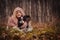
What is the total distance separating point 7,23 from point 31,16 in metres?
0.42

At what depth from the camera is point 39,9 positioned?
416 cm

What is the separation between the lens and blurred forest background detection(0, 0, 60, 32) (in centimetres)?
412

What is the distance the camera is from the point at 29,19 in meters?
4.15

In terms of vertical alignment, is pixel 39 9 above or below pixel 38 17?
above

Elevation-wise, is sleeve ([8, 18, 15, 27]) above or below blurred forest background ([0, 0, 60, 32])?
below

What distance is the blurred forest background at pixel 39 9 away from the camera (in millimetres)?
4117

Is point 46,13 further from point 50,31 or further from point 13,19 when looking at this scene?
point 13,19

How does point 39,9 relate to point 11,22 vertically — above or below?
above

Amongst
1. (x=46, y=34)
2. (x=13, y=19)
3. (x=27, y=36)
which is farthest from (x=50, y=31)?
(x=13, y=19)

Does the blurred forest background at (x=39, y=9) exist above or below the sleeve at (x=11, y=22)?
above

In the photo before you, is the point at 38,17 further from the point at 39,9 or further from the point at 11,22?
the point at 11,22

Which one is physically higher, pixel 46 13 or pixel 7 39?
pixel 46 13

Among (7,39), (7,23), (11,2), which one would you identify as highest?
(11,2)

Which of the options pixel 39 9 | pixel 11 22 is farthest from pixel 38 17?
pixel 11 22
